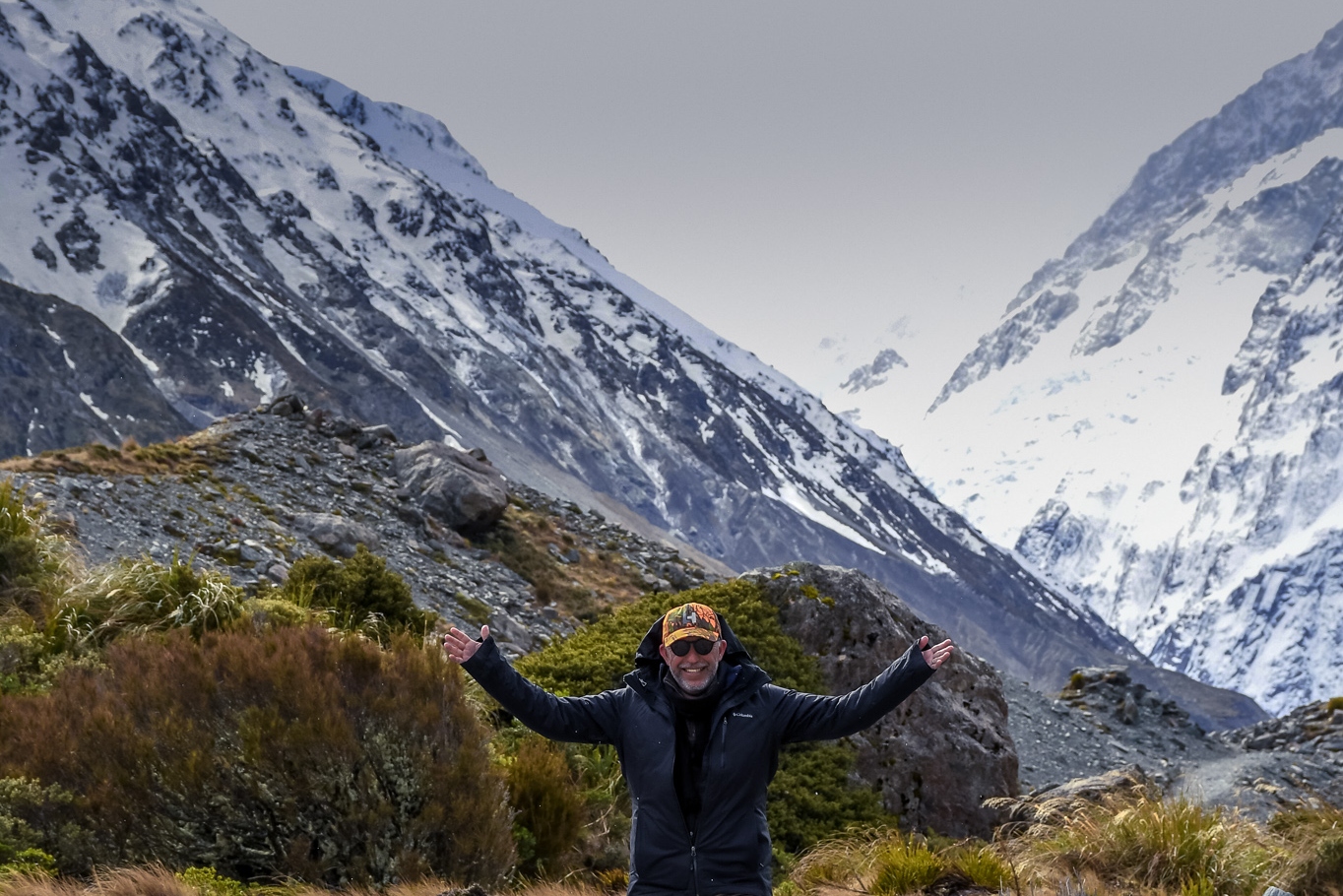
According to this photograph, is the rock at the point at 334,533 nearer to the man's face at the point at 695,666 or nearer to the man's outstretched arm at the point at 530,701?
the man's outstretched arm at the point at 530,701

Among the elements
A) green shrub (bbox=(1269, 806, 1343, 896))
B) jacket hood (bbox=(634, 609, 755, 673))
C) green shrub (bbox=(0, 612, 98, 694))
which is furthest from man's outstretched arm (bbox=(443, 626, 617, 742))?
green shrub (bbox=(1269, 806, 1343, 896))

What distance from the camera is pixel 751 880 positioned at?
15.0 ft

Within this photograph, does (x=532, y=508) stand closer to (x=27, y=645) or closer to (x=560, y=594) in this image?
(x=560, y=594)

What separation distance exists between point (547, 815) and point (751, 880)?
9.55ft

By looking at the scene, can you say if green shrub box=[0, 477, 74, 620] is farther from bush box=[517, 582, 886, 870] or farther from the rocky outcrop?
bush box=[517, 582, 886, 870]

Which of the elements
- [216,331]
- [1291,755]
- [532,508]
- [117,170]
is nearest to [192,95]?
[117,170]

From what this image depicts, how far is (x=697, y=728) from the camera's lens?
481 centimetres

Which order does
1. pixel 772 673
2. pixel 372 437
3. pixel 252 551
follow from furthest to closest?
pixel 372 437
pixel 252 551
pixel 772 673

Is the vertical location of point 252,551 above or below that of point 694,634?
below

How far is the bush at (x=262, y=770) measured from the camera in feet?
18.1

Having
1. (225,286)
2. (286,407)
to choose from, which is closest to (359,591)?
(286,407)

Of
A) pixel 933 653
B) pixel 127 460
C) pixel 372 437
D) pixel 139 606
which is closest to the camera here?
pixel 933 653

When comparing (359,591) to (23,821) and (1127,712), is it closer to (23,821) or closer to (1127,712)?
(23,821)

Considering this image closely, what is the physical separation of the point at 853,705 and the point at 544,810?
127 inches
